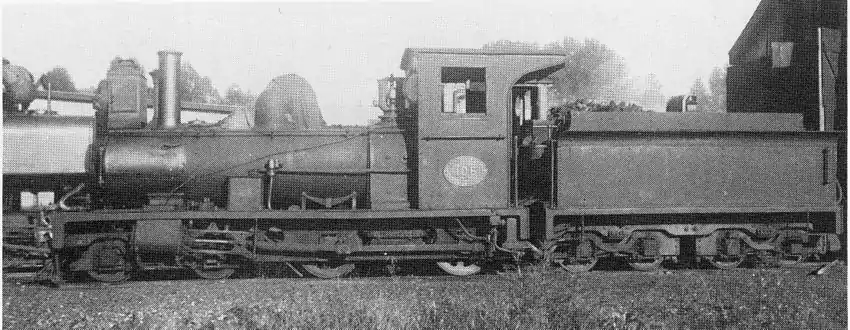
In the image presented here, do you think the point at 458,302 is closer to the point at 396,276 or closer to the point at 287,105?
the point at 396,276

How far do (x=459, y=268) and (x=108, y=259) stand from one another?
4304 mm

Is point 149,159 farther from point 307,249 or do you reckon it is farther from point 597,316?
point 597,316

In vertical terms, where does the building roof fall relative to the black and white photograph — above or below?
above

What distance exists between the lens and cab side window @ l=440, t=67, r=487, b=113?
337 inches

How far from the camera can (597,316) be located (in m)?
5.61

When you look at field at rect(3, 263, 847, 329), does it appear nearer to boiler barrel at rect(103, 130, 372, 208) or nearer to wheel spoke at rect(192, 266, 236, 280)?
wheel spoke at rect(192, 266, 236, 280)

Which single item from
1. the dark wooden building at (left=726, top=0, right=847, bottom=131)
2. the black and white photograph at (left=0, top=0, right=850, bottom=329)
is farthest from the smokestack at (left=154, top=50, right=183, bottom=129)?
the dark wooden building at (left=726, top=0, right=847, bottom=131)

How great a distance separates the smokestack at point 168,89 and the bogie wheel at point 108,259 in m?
1.78

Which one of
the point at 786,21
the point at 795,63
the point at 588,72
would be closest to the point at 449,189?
the point at 795,63

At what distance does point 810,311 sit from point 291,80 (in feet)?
22.1

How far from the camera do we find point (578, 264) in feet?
29.2

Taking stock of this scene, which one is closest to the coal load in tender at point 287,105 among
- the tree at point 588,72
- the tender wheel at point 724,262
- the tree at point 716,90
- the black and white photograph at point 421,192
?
the black and white photograph at point 421,192

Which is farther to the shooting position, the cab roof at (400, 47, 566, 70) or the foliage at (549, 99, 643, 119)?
the foliage at (549, 99, 643, 119)

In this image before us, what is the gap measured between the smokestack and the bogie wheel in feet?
5.83
